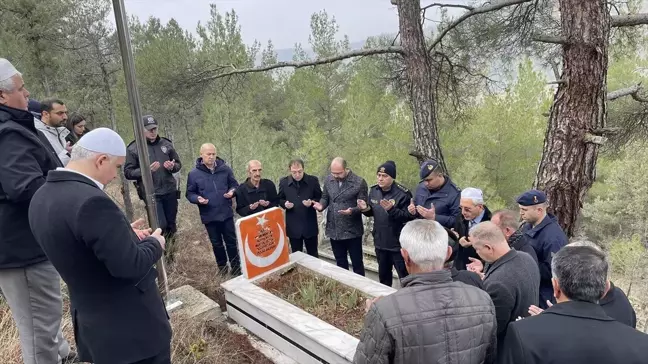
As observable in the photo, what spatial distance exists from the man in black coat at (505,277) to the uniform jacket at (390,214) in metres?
1.89

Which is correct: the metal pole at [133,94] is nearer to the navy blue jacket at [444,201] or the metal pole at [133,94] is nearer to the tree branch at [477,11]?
the navy blue jacket at [444,201]

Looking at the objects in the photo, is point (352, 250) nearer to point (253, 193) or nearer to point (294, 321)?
point (253, 193)

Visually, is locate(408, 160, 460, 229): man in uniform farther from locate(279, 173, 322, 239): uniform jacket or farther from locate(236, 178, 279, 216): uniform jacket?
locate(236, 178, 279, 216): uniform jacket

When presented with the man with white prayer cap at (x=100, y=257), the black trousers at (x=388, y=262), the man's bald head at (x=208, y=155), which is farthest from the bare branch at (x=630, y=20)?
the man with white prayer cap at (x=100, y=257)

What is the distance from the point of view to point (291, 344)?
3.42 m

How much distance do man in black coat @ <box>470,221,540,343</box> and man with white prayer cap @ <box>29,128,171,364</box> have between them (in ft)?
5.45

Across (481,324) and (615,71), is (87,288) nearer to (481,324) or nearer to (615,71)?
(481,324)

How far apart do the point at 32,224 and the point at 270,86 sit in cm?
1910

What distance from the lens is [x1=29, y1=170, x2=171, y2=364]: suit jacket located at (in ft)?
5.71

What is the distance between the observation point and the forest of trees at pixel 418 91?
4246 mm

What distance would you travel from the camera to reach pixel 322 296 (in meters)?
3.99

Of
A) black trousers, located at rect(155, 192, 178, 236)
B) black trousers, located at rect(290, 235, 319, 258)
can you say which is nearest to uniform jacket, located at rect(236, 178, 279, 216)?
black trousers, located at rect(290, 235, 319, 258)

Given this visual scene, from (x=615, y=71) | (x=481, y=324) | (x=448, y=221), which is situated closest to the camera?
(x=481, y=324)

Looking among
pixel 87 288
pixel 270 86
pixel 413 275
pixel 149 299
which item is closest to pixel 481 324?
pixel 413 275
